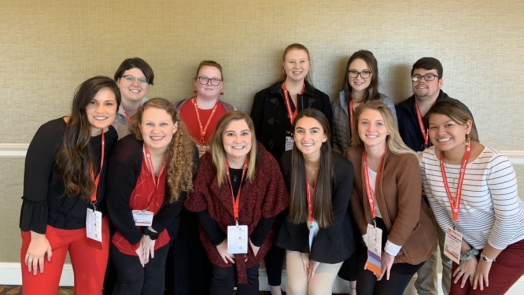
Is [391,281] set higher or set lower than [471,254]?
lower

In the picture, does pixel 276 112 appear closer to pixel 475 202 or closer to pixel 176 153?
pixel 176 153

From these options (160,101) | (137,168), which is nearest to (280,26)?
(160,101)

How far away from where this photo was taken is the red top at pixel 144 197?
2.05 metres

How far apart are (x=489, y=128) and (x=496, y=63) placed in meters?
0.52

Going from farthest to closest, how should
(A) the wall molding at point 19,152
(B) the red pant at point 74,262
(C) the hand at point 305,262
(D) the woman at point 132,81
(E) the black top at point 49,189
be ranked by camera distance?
(A) the wall molding at point 19,152, (D) the woman at point 132,81, (C) the hand at point 305,262, (B) the red pant at point 74,262, (E) the black top at point 49,189

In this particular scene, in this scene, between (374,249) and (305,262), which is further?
(305,262)

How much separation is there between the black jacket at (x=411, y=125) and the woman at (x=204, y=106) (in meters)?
1.32

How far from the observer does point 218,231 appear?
223 centimetres

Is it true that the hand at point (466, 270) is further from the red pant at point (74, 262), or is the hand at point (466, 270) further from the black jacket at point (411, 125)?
the red pant at point (74, 262)

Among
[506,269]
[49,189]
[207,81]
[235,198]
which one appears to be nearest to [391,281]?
[506,269]

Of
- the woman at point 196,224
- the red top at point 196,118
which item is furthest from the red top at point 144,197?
the red top at point 196,118

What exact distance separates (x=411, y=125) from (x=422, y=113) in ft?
0.42

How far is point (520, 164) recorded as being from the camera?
2959 millimetres

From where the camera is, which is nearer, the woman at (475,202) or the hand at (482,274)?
the woman at (475,202)
